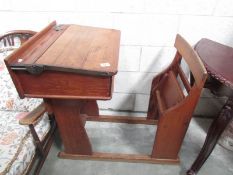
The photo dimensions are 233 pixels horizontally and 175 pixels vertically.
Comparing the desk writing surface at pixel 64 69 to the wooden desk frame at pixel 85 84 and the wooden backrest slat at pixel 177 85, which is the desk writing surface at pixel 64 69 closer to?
the wooden desk frame at pixel 85 84

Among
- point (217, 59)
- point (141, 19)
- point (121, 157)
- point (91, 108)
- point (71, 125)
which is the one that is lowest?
point (121, 157)

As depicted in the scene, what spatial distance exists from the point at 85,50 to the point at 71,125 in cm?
50

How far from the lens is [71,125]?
133cm

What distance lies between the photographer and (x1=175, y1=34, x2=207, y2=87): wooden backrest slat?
41.2 inches

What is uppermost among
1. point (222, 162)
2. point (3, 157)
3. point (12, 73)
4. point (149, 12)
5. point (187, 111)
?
point (149, 12)

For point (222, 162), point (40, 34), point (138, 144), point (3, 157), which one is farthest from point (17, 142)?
point (222, 162)

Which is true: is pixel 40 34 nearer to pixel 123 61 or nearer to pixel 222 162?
pixel 123 61

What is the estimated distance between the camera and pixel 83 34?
1320 mm

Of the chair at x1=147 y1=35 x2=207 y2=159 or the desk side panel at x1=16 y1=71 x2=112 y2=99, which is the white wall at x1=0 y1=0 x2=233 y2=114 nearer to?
the chair at x1=147 y1=35 x2=207 y2=159

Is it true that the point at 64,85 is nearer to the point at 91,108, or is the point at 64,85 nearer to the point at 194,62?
the point at 194,62

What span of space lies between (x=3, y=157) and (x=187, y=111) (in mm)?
1031

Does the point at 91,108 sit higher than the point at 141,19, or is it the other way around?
the point at 141,19

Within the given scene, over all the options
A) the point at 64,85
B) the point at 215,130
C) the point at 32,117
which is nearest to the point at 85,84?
the point at 64,85

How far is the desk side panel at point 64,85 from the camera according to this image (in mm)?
968
